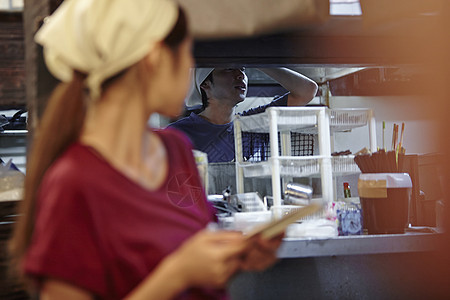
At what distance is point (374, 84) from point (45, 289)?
3753 millimetres

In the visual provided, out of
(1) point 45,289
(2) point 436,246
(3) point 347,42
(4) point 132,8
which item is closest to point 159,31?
(4) point 132,8

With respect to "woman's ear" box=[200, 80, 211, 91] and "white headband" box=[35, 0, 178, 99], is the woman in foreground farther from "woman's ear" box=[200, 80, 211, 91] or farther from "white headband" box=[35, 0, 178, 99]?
"woman's ear" box=[200, 80, 211, 91]

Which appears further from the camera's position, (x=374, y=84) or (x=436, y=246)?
(x=374, y=84)

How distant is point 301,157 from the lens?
1993 mm

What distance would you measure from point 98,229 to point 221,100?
6.74ft

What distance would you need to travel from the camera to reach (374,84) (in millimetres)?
4090

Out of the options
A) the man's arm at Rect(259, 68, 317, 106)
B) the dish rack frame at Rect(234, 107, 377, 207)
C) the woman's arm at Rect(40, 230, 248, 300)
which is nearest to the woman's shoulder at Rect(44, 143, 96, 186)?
the woman's arm at Rect(40, 230, 248, 300)

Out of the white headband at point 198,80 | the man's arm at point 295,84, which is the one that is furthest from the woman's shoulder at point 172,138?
the man's arm at point 295,84

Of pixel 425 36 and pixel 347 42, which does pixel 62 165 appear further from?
pixel 425 36

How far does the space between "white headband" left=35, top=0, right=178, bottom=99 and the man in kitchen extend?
1.73 meters

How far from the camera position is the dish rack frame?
78.0 inches

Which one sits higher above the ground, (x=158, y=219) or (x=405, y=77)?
(x=405, y=77)

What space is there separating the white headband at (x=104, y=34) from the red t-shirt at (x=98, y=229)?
4.9 inches

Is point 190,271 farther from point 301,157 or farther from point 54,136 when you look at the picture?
point 301,157
